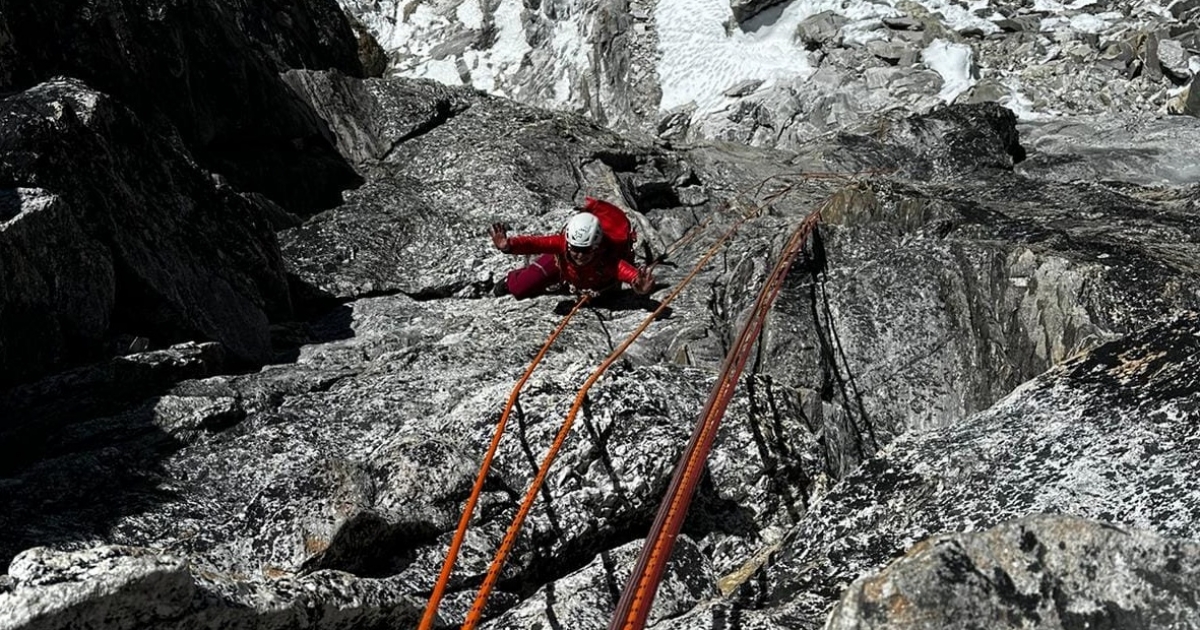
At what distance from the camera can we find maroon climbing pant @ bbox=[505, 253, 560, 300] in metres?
11.8

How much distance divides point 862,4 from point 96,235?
34.5 m

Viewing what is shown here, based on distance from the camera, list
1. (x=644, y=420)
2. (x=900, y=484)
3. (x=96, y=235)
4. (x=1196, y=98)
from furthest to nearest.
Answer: (x=1196, y=98)
(x=96, y=235)
(x=644, y=420)
(x=900, y=484)

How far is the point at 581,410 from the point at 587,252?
4551mm

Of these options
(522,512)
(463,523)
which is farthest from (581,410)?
(463,523)

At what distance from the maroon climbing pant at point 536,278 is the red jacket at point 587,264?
31cm

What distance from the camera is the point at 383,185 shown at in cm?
1549

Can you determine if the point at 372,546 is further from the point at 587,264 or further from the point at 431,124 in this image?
the point at 431,124

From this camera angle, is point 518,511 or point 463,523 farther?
point 518,511

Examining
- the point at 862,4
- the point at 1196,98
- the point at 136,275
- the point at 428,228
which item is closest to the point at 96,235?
the point at 136,275

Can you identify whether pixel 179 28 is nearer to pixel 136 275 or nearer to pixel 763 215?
pixel 136 275

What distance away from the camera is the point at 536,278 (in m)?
11.8

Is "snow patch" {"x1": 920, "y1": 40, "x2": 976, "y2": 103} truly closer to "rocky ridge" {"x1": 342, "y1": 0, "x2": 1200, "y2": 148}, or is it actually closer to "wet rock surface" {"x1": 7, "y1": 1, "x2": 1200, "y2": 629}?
"rocky ridge" {"x1": 342, "y1": 0, "x2": 1200, "y2": 148}

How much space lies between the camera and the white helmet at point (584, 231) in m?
10.8

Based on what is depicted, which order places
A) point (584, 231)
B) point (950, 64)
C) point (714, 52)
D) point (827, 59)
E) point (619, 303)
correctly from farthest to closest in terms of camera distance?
point (714, 52), point (827, 59), point (950, 64), point (619, 303), point (584, 231)
